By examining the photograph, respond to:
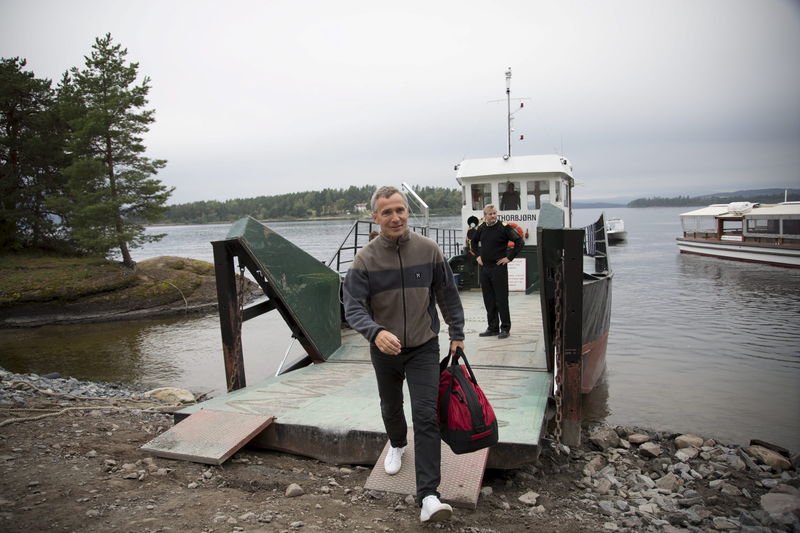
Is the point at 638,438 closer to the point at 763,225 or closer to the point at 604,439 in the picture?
the point at 604,439

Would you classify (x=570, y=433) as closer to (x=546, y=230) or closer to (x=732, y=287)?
(x=546, y=230)

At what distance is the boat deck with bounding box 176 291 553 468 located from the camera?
3.91 meters

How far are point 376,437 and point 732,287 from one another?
21.3m

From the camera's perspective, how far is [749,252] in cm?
2723

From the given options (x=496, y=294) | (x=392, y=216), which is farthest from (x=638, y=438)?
(x=392, y=216)

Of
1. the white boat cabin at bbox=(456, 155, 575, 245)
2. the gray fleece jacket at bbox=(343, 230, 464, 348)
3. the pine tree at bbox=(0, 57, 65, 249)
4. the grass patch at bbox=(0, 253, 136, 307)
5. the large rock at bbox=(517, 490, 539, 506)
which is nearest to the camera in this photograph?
the gray fleece jacket at bbox=(343, 230, 464, 348)

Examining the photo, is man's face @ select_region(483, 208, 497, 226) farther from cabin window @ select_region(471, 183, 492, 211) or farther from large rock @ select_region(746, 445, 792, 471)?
cabin window @ select_region(471, 183, 492, 211)

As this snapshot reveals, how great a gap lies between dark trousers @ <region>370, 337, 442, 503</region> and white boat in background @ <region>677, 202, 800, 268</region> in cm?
2723

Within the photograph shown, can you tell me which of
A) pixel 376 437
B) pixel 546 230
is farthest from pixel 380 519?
pixel 546 230

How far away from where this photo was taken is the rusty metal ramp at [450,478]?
317cm

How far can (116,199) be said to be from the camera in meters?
22.7

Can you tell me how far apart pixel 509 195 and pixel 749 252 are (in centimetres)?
2210

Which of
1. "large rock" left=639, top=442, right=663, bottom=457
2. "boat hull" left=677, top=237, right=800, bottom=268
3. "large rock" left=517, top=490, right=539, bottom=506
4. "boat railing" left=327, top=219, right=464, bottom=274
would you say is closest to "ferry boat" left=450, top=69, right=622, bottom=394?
"boat railing" left=327, top=219, right=464, bottom=274

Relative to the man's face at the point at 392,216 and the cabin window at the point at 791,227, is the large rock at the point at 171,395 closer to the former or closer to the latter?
the man's face at the point at 392,216
